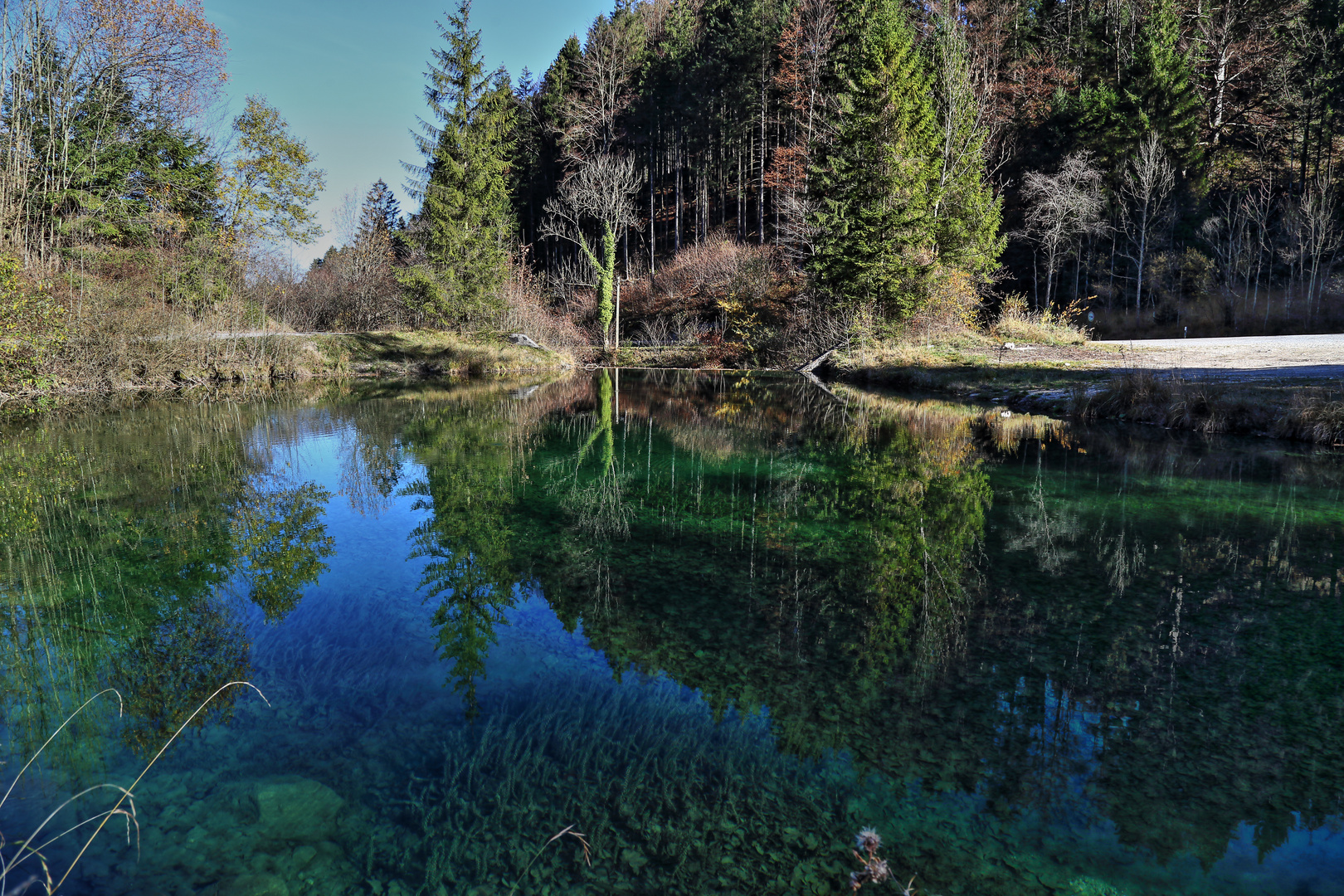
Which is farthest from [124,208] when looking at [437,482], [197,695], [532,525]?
[197,695]

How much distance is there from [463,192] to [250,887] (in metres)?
29.1

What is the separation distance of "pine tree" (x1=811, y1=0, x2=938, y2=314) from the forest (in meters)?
0.10

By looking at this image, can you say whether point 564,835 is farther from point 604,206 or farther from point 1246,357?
point 604,206

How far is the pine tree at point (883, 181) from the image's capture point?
21.4 metres

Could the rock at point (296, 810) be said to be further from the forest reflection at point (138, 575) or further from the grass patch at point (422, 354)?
the grass patch at point (422, 354)

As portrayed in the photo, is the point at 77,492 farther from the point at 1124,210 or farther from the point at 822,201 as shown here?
the point at 1124,210

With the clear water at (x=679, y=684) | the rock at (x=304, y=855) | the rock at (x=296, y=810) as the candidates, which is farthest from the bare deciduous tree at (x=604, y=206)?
the rock at (x=304, y=855)

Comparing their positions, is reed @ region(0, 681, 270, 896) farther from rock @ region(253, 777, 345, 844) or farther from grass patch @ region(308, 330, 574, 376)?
grass patch @ region(308, 330, 574, 376)

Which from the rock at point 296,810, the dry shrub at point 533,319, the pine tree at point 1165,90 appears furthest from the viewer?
the dry shrub at point 533,319

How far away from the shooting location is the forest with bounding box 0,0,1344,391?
62.5 feet

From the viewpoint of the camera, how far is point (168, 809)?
2.64 m

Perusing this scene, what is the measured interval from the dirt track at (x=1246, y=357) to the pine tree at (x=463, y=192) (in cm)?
2215

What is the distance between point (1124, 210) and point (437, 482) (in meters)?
32.7

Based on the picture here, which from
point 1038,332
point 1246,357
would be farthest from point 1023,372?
point 1038,332
